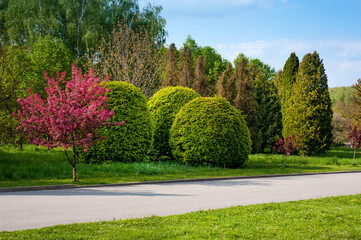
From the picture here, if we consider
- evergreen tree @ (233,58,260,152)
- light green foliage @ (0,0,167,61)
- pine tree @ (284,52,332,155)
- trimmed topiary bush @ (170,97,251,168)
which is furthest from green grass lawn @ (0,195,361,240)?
light green foliage @ (0,0,167,61)

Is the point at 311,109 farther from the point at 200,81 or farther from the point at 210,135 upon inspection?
the point at 210,135

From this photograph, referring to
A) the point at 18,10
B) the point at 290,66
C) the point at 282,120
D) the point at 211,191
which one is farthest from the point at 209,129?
the point at 18,10

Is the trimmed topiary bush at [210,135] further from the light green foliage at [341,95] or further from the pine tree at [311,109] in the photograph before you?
the light green foliage at [341,95]

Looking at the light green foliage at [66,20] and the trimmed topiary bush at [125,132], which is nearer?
the trimmed topiary bush at [125,132]

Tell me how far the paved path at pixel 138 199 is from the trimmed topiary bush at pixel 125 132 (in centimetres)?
469

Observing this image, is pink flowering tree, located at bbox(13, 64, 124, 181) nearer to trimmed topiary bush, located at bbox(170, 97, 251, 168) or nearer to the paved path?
the paved path

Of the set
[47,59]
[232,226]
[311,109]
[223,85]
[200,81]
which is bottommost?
[232,226]

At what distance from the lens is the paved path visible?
6805 mm

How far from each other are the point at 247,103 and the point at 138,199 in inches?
946

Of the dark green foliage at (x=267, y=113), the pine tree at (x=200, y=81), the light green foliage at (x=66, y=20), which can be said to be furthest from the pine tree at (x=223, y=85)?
the light green foliage at (x=66, y=20)

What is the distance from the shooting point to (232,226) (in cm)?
607

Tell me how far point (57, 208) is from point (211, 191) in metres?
4.70

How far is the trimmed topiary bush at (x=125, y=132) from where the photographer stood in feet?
50.5

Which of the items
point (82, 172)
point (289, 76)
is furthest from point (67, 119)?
point (289, 76)
